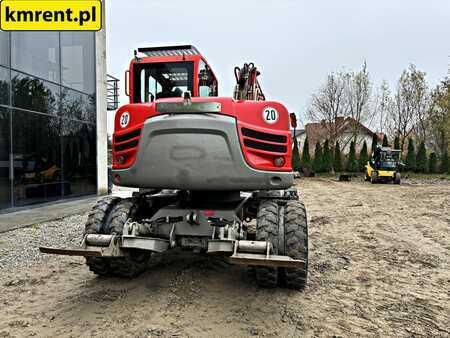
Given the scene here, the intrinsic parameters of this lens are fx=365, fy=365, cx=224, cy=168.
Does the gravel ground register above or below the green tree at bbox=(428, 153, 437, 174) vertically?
below

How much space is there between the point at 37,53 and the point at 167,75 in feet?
24.4

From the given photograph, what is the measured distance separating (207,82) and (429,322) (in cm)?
364

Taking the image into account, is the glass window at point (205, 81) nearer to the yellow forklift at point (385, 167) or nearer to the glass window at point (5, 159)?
the glass window at point (5, 159)

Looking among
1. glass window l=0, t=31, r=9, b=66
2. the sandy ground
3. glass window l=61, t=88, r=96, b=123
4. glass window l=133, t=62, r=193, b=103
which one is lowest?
the sandy ground

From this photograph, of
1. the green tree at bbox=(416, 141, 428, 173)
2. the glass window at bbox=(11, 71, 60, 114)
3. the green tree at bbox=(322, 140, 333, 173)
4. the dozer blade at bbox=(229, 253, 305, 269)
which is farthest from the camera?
the green tree at bbox=(322, 140, 333, 173)

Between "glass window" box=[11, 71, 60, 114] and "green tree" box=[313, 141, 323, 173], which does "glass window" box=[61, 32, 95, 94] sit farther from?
"green tree" box=[313, 141, 323, 173]

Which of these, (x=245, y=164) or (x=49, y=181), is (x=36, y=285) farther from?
(x=49, y=181)

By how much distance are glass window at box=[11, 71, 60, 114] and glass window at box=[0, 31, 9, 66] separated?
346 millimetres

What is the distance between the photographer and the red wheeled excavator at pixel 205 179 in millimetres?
3340

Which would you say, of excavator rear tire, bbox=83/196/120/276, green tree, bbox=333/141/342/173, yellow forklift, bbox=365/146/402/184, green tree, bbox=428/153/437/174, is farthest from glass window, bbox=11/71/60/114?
green tree, bbox=428/153/437/174

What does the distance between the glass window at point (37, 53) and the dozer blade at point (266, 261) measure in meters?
9.06

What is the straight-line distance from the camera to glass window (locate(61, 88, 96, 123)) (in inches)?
452

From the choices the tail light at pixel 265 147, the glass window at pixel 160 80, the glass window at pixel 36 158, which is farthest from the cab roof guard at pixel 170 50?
the glass window at pixel 36 158

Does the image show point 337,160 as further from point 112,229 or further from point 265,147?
point 112,229
